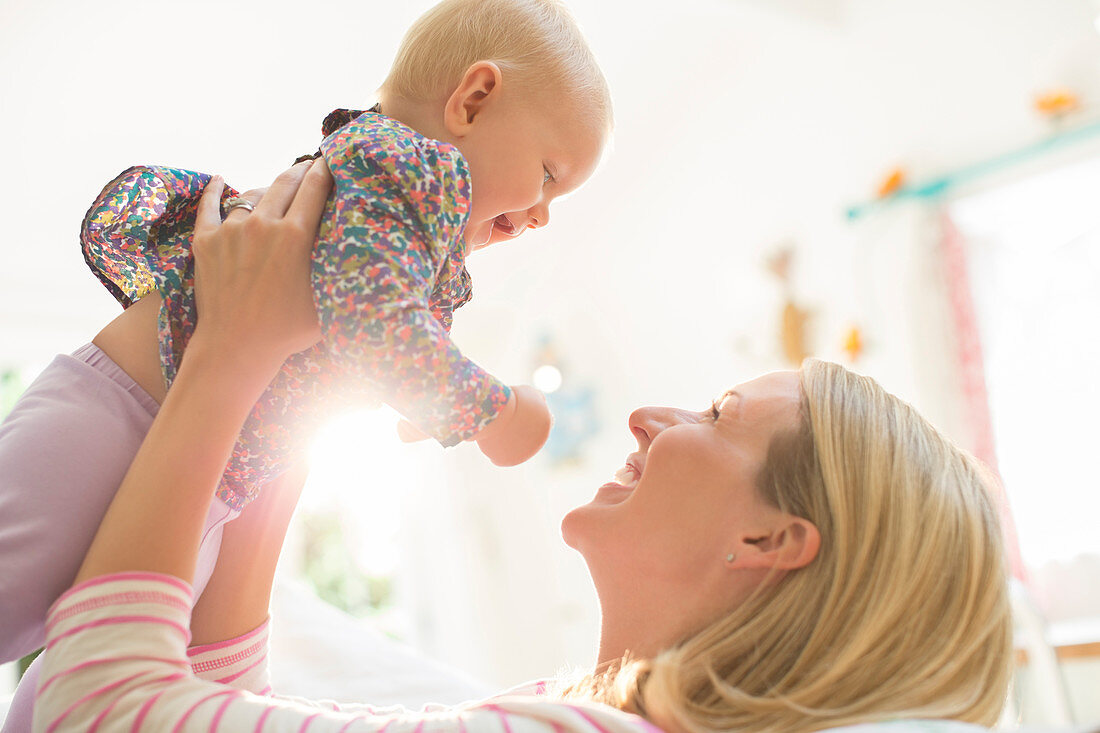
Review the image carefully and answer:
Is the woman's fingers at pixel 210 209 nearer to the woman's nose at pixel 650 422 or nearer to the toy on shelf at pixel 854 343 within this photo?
the woman's nose at pixel 650 422

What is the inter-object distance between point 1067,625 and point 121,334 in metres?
3.25

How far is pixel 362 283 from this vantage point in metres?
0.82

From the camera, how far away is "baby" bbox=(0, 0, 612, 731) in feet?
2.66

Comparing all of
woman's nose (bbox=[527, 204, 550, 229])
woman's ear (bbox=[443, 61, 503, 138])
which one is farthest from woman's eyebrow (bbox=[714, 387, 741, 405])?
woman's ear (bbox=[443, 61, 503, 138])

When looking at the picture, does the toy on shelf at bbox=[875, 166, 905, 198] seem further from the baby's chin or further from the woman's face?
the baby's chin

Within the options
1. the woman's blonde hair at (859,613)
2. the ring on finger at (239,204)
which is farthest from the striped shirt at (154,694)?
the ring on finger at (239,204)

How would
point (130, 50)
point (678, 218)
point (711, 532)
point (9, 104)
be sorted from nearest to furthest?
point (711, 532) < point (130, 50) < point (9, 104) < point (678, 218)

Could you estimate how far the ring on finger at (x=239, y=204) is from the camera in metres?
0.95

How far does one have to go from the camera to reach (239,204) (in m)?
0.96

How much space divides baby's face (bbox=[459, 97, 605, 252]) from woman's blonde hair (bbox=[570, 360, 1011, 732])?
45 cm

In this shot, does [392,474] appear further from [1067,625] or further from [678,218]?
[1067,625]

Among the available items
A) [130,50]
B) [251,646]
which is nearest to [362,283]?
[251,646]

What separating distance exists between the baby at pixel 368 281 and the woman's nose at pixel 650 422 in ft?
1.02

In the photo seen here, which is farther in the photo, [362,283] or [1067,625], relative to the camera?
[1067,625]
